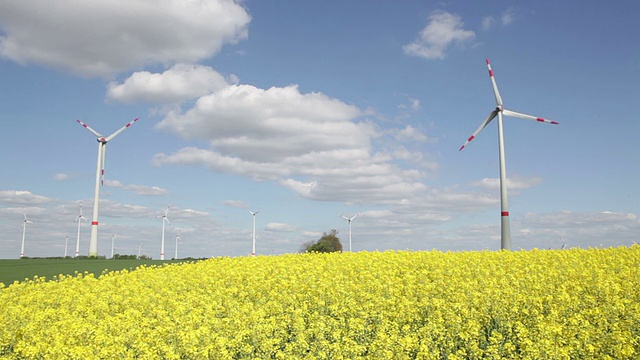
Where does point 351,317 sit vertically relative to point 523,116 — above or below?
below

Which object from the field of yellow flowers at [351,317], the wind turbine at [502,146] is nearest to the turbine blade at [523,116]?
the wind turbine at [502,146]

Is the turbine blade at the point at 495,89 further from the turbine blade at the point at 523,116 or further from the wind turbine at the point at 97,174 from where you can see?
the wind turbine at the point at 97,174

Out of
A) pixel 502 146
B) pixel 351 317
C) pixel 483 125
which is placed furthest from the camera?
pixel 483 125

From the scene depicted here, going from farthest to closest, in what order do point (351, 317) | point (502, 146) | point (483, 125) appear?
point (483, 125) < point (502, 146) < point (351, 317)

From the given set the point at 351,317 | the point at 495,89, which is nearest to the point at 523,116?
the point at 495,89

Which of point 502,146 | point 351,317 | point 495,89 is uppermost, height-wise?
point 495,89

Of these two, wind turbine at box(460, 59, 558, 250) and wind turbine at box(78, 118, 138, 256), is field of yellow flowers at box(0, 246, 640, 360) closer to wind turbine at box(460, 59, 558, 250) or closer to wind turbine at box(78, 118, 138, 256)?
wind turbine at box(460, 59, 558, 250)

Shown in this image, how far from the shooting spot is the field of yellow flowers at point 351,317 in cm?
1057

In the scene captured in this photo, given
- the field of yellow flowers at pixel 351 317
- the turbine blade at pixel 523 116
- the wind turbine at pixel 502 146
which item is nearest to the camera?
the field of yellow flowers at pixel 351 317

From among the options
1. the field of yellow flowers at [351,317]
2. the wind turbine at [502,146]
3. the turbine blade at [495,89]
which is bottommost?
the field of yellow flowers at [351,317]

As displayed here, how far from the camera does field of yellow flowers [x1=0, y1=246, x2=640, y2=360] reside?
34.7ft

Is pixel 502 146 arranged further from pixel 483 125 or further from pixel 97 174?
pixel 97 174

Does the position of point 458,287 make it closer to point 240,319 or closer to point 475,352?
point 475,352

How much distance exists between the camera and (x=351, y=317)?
12.7m
